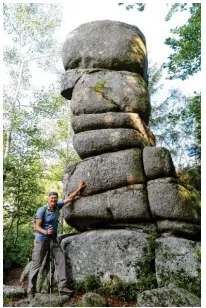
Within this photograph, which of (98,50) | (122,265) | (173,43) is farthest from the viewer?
(173,43)

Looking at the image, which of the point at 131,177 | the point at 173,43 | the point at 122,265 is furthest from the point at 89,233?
the point at 173,43

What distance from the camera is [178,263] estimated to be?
7.69 m

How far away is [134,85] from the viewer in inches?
425

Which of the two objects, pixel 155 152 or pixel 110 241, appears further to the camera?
pixel 155 152

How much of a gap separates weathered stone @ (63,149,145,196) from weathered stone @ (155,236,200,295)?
2193 millimetres

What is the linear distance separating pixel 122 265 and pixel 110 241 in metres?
0.76

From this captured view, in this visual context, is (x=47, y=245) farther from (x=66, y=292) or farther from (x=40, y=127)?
(x=40, y=127)

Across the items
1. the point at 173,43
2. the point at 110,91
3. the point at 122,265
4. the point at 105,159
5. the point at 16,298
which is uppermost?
the point at 173,43

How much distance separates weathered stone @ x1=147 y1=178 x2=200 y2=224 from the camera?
27.2 ft

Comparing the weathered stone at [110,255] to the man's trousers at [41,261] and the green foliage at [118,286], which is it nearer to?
the green foliage at [118,286]

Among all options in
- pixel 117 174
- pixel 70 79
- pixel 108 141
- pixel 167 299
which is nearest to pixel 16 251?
pixel 117 174

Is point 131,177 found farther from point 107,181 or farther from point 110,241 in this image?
point 110,241

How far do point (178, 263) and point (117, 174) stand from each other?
318 cm

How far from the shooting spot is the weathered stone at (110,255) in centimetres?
808
